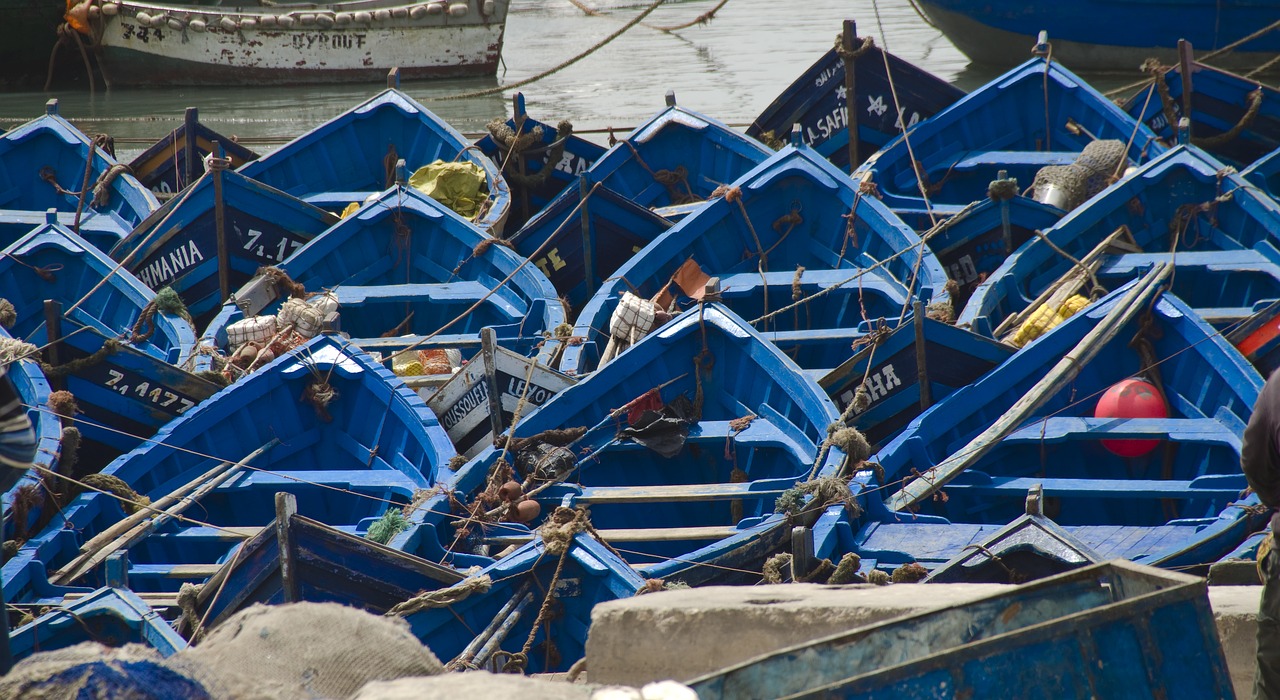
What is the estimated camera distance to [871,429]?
800 centimetres

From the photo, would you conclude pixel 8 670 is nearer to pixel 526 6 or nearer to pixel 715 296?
pixel 715 296

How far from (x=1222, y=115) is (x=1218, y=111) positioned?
6 centimetres

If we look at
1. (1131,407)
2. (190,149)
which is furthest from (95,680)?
(190,149)

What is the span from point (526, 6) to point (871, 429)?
90.9 ft

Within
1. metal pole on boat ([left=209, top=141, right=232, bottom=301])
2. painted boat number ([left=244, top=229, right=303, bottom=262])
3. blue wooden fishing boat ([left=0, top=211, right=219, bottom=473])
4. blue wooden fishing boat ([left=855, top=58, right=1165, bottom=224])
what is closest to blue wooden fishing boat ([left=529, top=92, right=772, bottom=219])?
blue wooden fishing boat ([left=855, top=58, right=1165, bottom=224])

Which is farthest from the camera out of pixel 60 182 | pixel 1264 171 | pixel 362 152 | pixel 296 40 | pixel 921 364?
pixel 296 40

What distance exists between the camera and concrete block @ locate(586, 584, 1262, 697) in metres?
3.99

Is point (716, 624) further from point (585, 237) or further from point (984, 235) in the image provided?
point (984, 235)

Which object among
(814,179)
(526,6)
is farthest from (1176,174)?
(526,6)

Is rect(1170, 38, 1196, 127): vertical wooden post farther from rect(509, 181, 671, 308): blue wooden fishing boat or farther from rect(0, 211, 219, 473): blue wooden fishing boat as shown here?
rect(0, 211, 219, 473): blue wooden fishing boat

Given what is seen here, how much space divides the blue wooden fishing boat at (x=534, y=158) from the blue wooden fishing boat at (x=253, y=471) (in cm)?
472

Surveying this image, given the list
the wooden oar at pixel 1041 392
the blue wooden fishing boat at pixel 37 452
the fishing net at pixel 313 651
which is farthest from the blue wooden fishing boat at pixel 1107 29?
the fishing net at pixel 313 651

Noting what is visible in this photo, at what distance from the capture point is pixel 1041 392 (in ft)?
25.0

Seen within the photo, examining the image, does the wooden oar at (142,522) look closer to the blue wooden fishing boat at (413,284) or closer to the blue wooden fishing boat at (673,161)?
the blue wooden fishing boat at (413,284)
